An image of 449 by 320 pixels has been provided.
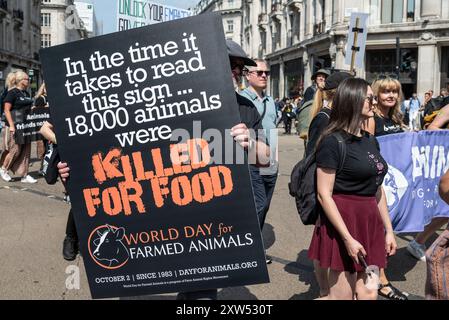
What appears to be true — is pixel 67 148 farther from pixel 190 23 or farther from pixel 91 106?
pixel 190 23

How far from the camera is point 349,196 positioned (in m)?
3.08

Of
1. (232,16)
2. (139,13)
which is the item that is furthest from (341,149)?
(232,16)

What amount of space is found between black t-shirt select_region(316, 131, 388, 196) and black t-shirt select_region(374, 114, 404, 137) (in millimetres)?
1816

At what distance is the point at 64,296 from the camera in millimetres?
4273

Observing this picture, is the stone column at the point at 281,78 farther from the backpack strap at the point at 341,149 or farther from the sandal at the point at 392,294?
the backpack strap at the point at 341,149

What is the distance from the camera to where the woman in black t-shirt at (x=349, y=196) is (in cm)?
303

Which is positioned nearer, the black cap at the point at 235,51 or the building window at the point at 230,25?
the black cap at the point at 235,51

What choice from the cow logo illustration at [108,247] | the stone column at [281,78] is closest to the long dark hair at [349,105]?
the cow logo illustration at [108,247]

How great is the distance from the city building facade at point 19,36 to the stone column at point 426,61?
1151 inches

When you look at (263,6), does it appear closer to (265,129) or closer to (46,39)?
(46,39)

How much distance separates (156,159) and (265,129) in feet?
7.61

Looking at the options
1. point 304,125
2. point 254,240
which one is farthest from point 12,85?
point 254,240

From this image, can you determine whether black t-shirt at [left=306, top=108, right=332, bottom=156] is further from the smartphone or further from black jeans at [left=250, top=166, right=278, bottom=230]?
the smartphone

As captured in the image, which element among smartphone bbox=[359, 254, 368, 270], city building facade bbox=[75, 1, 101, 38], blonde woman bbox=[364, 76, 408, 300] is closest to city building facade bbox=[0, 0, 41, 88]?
city building facade bbox=[75, 1, 101, 38]
